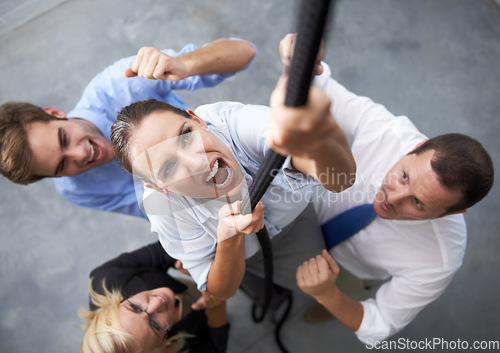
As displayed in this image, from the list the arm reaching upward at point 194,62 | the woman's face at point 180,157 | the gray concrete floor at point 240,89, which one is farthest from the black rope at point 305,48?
the gray concrete floor at point 240,89

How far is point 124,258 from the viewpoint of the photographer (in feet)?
3.38

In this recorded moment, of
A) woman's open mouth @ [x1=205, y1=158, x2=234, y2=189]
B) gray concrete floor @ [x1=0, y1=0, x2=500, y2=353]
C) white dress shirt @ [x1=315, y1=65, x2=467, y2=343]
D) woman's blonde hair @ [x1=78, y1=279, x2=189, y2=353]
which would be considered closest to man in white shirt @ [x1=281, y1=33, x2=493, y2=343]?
white dress shirt @ [x1=315, y1=65, x2=467, y2=343]

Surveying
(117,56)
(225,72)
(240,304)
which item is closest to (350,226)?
(225,72)

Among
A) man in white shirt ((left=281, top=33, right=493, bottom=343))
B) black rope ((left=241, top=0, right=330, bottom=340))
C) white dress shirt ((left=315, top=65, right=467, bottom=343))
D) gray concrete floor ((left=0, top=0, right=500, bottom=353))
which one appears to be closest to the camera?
black rope ((left=241, top=0, right=330, bottom=340))

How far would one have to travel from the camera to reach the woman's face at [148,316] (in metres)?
0.89

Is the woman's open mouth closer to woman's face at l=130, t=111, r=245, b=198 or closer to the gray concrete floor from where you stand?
woman's face at l=130, t=111, r=245, b=198

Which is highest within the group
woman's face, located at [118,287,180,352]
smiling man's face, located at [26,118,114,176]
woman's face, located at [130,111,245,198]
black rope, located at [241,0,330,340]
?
black rope, located at [241,0,330,340]

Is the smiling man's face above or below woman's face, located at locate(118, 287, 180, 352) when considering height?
above

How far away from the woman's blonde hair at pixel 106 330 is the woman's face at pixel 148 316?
0.6 inches

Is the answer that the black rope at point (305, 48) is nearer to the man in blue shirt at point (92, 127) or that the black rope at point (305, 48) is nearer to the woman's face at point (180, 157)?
the woman's face at point (180, 157)

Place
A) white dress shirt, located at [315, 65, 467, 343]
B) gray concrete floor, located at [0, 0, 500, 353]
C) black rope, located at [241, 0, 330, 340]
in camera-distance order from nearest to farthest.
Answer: black rope, located at [241, 0, 330, 340] < white dress shirt, located at [315, 65, 467, 343] < gray concrete floor, located at [0, 0, 500, 353]

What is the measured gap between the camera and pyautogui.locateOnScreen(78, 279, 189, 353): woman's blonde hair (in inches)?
33.4

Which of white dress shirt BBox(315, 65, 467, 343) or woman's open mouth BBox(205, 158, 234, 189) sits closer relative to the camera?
woman's open mouth BBox(205, 158, 234, 189)

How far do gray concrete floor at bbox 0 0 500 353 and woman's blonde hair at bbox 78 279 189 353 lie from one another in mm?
621
